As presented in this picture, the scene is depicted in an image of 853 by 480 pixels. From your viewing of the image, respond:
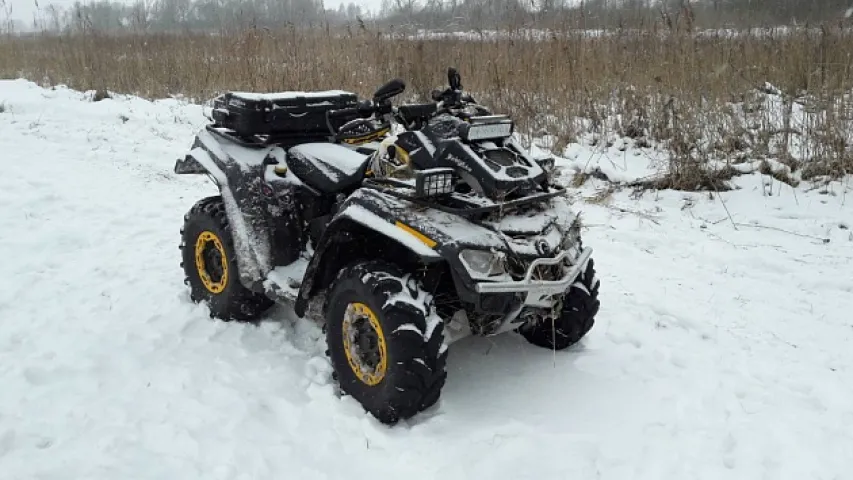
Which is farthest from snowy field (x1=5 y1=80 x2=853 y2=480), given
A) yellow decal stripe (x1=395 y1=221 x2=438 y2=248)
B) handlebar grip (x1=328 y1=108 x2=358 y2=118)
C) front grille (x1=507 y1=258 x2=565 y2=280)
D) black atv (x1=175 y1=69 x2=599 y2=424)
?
handlebar grip (x1=328 y1=108 x2=358 y2=118)

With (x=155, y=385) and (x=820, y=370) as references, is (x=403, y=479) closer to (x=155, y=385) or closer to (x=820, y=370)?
(x=155, y=385)

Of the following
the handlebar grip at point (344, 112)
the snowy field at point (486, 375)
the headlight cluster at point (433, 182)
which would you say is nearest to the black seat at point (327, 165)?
the handlebar grip at point (344, 112)

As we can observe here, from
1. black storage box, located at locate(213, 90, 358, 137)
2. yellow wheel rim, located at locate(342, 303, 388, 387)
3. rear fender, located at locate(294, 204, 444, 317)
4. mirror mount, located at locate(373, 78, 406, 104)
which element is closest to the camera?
rear fender, located at locate(294, 204, 444, 317)

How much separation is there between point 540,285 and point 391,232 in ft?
2.09

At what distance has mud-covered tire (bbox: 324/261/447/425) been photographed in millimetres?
2676

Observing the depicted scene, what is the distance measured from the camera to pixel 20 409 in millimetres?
2885

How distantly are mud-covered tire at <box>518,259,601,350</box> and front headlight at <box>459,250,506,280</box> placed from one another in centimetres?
72

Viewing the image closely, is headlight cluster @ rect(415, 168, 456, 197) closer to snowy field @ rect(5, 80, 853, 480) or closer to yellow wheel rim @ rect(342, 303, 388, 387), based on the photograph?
yellow wheel rim @ rect(342, 303, 388, 387)

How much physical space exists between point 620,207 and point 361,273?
3532 millimetres

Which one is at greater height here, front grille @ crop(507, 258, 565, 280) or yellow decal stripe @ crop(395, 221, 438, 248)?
yellow decal stripe @ crop(395, 221, 438, 248)

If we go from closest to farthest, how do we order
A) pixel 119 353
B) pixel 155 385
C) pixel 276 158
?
pixel 155 385, pixel 119 353, pixel 276 158

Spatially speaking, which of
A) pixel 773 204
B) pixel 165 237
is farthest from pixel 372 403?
pixel 773 204

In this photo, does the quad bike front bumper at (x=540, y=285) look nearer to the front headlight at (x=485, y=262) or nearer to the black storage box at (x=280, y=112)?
the front headlight at (x=485, y=262)

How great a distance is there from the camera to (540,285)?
2.64 metres
